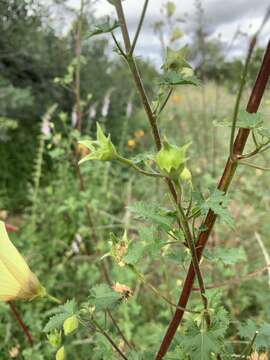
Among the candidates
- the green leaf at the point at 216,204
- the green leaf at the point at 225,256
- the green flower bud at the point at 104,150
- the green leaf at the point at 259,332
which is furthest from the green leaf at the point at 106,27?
the green leaf at the point at 259,332

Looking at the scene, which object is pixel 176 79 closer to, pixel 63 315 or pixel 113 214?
pixel 63 315

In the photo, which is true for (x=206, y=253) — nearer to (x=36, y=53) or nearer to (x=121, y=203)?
(x=121, y=203)

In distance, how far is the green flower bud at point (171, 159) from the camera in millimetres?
453

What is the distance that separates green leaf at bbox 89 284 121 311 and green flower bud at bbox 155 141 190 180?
0.30 m

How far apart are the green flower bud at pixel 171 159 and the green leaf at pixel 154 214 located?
0.43ft

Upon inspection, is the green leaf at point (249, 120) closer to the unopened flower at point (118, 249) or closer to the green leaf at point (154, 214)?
the green leaf at point (154, 214)

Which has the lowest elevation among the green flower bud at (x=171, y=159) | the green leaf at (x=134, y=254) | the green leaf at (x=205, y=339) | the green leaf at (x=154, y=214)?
the green leaf at (x=205, y=339)

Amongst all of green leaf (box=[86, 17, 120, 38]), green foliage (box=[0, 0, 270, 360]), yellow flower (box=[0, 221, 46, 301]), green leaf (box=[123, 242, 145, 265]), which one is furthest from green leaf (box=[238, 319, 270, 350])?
green leaf (box=[86, 17, 120, 38])

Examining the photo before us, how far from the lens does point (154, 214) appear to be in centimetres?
59

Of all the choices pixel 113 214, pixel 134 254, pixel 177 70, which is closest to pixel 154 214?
pixel 134 254

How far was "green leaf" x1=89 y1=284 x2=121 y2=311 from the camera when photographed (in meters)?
0.68

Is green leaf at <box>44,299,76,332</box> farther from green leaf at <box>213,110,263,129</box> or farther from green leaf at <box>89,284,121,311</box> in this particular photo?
green leaf at <box>213,110,263,129</box>

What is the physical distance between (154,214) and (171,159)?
15 centimetres

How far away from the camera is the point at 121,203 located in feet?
11.1
